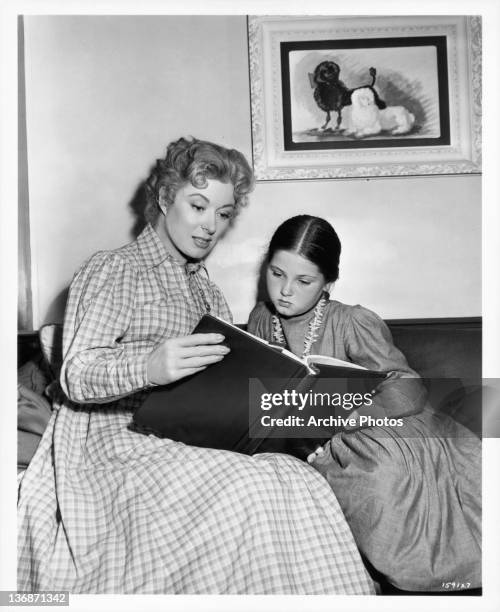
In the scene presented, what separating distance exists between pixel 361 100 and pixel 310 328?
661mm

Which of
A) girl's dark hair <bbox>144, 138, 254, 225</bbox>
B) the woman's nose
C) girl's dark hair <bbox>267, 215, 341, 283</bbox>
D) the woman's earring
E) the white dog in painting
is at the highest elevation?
the white dog in painting

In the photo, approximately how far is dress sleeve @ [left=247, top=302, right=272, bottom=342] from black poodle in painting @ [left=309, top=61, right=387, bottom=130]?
0.54 metres

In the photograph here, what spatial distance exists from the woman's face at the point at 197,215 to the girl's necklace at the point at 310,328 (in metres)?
0.28

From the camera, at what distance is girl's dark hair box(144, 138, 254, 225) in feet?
4.77

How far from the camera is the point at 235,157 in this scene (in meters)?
1.52

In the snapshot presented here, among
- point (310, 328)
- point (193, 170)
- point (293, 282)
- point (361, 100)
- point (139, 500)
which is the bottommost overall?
point (139, 500)

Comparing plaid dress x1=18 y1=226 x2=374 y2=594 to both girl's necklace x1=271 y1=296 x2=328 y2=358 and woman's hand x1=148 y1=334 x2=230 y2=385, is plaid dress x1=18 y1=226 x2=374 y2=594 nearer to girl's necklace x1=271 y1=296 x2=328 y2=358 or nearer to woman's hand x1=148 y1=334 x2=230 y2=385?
woman's hand x1=148 y1=334 x2=230 y2=385

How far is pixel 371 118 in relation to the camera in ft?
5.76

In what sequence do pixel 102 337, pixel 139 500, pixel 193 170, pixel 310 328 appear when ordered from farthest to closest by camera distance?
pixel 310 328 < pixel 193 170 < pixel 102 337 < pixel 139 500

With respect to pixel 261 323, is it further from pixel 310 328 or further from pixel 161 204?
pixel 161 204

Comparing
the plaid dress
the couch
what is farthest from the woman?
the couch

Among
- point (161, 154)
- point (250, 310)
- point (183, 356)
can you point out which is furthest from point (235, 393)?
point (161, 154)

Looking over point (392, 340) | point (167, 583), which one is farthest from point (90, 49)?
point (167, 583)
